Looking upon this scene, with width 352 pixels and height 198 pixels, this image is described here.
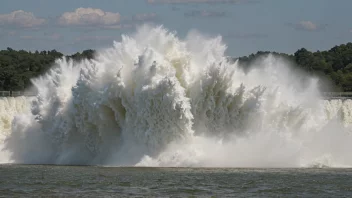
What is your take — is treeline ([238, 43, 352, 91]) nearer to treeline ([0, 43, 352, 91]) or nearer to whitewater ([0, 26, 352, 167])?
treeline ([0, 43, 352, 91])

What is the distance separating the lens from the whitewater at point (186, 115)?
6166 centimetres

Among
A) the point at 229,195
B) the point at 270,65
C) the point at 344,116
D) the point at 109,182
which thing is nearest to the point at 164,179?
the point at 109,182

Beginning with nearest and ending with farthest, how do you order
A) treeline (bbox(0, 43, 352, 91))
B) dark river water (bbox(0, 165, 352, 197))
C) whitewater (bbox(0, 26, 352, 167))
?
dark river water (bbox(0, 165, 352, 197))
whitewater (bbox(0, 26, 352, 167))
treeline (bbox(0, 43, 352, 91))

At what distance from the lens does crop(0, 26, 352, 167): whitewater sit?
61.7 metres

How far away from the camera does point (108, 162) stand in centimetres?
6488

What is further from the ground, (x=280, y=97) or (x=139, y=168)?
(x=280, y=97)

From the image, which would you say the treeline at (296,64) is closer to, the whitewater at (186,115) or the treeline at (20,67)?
the treeline at (20,67)

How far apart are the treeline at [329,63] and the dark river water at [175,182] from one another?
183ft

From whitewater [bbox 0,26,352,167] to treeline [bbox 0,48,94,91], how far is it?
180 ft

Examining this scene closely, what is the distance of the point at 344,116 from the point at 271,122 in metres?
17.7

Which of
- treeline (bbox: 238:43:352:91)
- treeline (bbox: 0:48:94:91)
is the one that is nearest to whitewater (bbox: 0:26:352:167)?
treeline (bbox: 238:43:352:91)

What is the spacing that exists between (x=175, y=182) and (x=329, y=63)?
8677cm

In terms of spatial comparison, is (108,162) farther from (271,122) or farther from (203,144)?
(271,122)

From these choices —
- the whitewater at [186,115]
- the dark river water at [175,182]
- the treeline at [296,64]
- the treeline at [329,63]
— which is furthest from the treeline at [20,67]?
the dark river water at [175,182]
